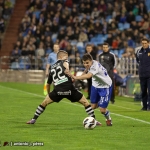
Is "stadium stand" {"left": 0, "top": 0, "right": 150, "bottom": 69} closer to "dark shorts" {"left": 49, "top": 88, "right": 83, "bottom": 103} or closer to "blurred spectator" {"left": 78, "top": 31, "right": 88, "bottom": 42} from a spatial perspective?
"blurred spectator" {"left": 78, "top": 31, "right": 88, "bottom": 42}

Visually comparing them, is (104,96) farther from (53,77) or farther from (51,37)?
(51,37)

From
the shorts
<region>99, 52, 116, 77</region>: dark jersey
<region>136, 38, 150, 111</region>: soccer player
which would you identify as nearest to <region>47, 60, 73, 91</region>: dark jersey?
the shorts

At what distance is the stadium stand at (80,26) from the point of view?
3697cm

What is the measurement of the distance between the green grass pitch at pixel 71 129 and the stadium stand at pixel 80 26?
15686 mm

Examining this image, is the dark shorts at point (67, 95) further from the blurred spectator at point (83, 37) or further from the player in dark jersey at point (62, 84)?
the blurred spectator at point (83, 37)

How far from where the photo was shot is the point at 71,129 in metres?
14.4

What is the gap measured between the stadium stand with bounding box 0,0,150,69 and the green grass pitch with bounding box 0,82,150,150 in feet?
51.5

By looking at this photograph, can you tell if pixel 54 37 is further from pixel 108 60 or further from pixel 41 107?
pixel 41 107

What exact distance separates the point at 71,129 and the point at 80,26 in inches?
974

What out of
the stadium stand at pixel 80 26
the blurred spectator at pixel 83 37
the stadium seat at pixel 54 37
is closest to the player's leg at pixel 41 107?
the stadium stand at pixel 80 26

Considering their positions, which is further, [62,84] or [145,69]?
[145,69]

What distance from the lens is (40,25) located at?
130 feet

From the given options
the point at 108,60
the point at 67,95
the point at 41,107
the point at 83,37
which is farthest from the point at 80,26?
the point at 67,95

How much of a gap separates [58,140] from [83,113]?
243 inches
